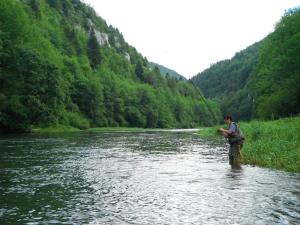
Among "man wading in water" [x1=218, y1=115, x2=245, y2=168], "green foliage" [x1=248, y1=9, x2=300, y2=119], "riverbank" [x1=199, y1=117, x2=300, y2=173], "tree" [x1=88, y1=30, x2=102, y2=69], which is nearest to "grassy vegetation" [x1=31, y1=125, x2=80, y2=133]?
"green foliage" [x1=248, y1=9, x2=300, y2=119]

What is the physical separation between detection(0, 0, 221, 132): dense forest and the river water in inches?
1705

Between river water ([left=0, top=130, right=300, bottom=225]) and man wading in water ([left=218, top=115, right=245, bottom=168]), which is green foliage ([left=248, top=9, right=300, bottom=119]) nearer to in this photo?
man wading in water ([left=218, top=115, right=245, bottom=168])

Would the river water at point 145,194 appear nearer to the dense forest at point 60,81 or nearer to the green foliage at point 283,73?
the dense forest at point 60,81

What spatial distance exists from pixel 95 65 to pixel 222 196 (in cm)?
15061

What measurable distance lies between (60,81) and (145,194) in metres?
57.2

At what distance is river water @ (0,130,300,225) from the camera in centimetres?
1045

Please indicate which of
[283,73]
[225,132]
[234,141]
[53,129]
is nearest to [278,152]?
[234,141]

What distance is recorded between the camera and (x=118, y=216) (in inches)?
416

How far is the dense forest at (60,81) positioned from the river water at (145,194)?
43296 millimetres

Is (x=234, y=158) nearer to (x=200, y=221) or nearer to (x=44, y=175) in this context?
(x=44, y=175)

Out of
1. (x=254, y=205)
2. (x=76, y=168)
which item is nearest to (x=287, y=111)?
(x=76, y=168)

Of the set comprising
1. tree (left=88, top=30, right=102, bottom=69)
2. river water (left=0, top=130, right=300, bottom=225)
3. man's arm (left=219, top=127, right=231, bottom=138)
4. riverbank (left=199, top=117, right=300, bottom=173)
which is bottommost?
river water (left=0, top=130, right=300, bottom=225)

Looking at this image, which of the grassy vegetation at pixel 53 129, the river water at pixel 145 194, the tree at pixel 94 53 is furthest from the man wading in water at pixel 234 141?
the tree at pixel 94 53

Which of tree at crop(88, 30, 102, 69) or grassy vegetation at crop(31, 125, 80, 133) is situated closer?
grassy vegetation at crop(31, 125, 80, 133)
